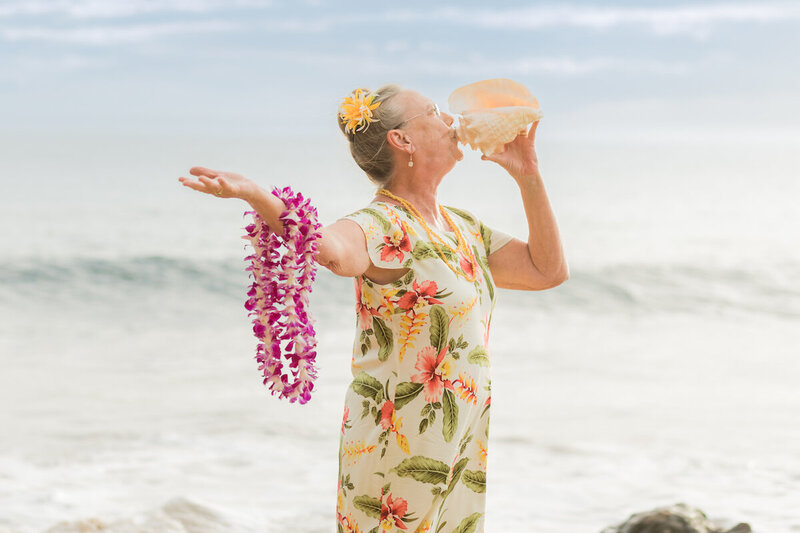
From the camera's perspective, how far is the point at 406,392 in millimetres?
2203

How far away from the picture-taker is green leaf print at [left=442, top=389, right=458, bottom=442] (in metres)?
2.21

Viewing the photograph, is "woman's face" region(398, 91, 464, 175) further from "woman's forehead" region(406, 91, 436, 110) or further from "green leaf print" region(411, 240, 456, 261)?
"green leaf print" region(411, 240, 456, 261)

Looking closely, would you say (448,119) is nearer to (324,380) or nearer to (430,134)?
(430,134)

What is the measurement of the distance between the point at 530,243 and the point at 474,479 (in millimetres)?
634

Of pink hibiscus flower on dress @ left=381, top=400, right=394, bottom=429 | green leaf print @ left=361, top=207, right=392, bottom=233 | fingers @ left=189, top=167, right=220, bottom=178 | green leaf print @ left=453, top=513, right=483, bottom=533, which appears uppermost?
fingers @ left=189, top=167, right=220, bottom=178

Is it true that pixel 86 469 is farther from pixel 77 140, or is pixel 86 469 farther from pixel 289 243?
pixel 77 140

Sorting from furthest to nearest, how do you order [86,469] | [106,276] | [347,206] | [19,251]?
[347,206]
[19,251]
[106,276]
[86,469]

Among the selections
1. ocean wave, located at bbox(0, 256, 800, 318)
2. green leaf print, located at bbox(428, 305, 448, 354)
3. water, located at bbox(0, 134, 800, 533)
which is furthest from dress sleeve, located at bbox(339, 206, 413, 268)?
ocean wave, located at bbox(0, 256, 800, 318)

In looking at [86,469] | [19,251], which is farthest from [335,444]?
[19,251]

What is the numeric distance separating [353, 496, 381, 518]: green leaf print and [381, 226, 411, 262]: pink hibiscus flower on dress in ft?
1.90

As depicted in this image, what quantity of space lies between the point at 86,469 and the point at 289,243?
4570mm

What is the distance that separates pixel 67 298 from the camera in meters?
11.8

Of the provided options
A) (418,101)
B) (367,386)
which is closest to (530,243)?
(418,101)

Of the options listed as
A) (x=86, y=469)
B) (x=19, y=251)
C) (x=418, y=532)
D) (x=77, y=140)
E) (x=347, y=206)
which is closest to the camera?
(x=418, y=532)
